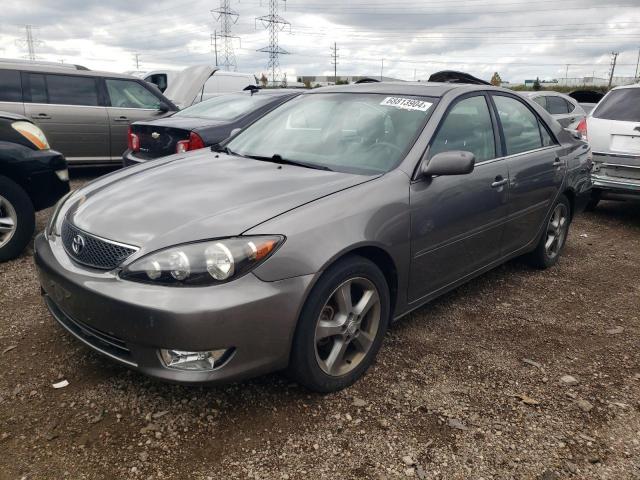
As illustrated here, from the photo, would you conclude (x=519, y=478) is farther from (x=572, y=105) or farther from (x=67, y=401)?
(x=572, y=105)

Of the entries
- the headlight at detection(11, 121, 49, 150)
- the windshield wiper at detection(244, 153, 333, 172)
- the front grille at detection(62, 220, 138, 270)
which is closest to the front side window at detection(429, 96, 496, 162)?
the windshield wiper at detection(244, 153, 333, 172)

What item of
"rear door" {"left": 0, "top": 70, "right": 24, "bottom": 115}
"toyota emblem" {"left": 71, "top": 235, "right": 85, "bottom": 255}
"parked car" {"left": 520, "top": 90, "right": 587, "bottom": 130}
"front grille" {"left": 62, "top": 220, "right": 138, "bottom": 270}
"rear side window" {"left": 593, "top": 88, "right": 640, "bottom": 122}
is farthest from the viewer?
"parked car" {"left": 520, "top": 90, "right": 587, "bottom": 130}

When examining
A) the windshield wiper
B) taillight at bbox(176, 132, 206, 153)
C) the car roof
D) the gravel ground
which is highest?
the car roof

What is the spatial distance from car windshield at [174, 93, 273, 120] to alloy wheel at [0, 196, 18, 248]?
2.68m

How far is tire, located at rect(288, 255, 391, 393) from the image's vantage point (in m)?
Result: 2.43

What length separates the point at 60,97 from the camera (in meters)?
7.52

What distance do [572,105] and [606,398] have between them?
9.76 meters

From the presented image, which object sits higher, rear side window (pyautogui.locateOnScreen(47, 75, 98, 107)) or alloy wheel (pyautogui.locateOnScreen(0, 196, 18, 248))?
rear side window (pyautogui.locateOnScreen(47, 75, 98, 107))

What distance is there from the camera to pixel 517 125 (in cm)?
407

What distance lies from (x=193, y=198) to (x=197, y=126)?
350 cm

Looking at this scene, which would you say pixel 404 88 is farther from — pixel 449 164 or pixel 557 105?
pixel 557 105

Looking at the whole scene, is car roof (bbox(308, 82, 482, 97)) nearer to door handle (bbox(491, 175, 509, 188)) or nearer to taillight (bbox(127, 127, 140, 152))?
door handle (bbox(491, 175, 509, 188))

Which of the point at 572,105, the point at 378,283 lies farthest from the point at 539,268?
the point at 572,105

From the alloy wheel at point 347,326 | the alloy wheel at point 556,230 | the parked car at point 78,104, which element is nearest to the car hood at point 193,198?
the alloy wheel at point 347,326
